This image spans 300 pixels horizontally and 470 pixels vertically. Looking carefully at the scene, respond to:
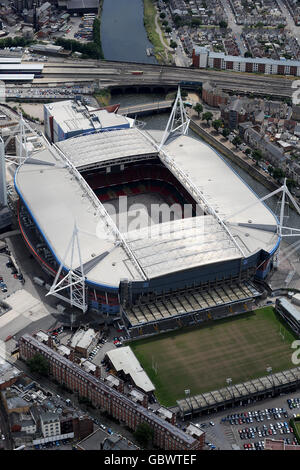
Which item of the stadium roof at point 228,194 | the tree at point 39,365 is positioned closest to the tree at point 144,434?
the tree at point 39,365

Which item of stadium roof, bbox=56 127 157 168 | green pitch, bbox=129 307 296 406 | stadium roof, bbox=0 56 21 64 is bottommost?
green pitch, bbox=129 307 296 406

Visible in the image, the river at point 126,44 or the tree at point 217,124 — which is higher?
the river at point 126,44

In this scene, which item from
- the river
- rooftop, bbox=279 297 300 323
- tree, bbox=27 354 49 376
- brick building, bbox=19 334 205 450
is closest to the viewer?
brick building, bbox=19 334 205 450

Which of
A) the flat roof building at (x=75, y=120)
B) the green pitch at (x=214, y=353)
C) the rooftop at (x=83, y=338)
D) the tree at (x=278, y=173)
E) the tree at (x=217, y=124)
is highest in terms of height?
the flat roof building at (x=75, y=120)

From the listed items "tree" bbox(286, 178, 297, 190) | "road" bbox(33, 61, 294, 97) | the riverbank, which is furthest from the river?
"tree" bbox(286, 178, 297, 190)

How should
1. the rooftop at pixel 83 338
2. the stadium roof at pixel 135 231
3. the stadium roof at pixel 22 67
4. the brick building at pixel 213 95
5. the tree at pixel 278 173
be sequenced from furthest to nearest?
the stadium roof at pixel 22 67 < the brick building at pixel 213 95 < the tree at pixel 278 173 < the stadium roof at pixel 135 231 < the rooftop at pixel 83 338

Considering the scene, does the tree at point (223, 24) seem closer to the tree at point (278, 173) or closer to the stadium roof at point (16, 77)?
the stadium roof at point (16, 77)

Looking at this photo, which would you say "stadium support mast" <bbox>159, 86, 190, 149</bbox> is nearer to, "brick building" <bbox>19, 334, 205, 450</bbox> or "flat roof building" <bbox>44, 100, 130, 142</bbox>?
A: "flat roof building" <bbox>44, 100, 130, 142</bbox>

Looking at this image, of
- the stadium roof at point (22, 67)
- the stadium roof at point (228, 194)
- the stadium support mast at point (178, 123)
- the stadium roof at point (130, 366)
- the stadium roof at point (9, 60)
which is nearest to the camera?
the stadium roof at point (130, 366)
